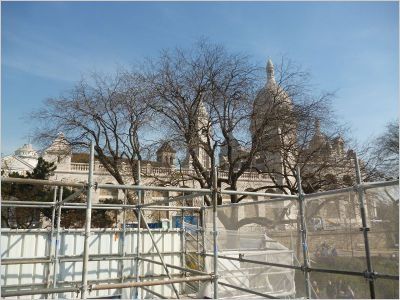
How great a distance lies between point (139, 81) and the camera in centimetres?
1870

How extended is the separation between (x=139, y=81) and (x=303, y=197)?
1308cm

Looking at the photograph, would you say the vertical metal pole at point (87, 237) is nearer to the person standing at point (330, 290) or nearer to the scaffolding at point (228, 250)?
the scaffolding at point (228, 250)

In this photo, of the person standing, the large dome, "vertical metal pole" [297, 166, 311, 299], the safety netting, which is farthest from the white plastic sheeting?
the large dome

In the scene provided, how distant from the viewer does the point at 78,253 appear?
36.3 ft

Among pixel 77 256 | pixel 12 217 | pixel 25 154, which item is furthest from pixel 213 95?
pixel 25 154

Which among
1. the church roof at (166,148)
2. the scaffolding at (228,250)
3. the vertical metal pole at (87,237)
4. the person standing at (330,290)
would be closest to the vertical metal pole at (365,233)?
the scaffolding at (228,250)

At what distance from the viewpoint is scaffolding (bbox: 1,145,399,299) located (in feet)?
20.5

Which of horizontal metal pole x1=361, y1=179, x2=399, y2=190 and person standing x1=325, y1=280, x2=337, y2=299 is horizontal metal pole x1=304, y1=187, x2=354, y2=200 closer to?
horizontal metal pole x1=361, y1=179, x2=399, y2=190

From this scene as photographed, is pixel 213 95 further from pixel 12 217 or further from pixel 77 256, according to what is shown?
pixel 12 217

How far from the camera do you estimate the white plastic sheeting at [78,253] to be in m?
10.2

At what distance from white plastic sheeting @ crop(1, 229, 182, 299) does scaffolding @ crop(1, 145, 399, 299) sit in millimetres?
41

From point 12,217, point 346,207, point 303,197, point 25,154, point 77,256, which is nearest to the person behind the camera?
point 346,207

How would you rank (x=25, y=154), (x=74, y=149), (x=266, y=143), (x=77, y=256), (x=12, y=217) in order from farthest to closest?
(x=25, y=154) < (x=12, y=217) < (x=74, y=149) < (x=266, y=143) < (x=77, y=256)

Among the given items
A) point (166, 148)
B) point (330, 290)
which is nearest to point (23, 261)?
point (330, 290)
